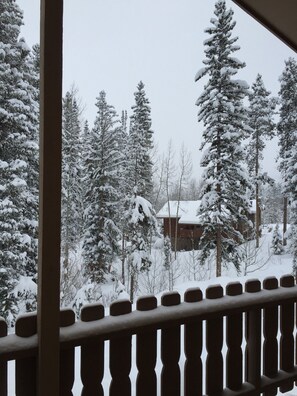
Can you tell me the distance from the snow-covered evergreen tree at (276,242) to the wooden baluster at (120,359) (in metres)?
17.1

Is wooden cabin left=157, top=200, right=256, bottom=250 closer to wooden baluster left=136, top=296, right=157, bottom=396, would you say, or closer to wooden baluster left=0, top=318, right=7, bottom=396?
wooden baluster left=136, top=296, right=157, bottom=396

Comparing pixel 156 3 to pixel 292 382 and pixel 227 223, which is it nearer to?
pixel 227 223

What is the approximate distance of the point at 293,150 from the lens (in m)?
13.8

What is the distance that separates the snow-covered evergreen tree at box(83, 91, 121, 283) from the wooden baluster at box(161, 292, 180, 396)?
12.9 meters

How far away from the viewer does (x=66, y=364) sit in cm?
124

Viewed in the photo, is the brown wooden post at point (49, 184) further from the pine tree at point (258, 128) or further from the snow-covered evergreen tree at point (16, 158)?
the pine tree at point (258, 128)

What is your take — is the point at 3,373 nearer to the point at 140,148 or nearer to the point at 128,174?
the point at 128,174

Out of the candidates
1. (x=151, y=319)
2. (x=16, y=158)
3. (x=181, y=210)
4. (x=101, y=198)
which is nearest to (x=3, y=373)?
(x=151, y=319)

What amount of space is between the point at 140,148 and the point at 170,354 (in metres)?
14.9

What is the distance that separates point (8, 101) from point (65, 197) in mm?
4485

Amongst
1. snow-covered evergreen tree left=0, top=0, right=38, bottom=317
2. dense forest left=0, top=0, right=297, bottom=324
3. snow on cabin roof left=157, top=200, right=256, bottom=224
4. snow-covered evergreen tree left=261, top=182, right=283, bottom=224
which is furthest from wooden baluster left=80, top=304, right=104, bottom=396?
snow-covered evergreen tree left=261, top=182, right=283, bottom=224

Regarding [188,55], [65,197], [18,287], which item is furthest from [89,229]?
[188,55]

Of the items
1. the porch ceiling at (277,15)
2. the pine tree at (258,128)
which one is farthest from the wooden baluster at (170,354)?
the pine tree at (258,128)

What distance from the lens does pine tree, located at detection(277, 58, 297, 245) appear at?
46.1 ft
